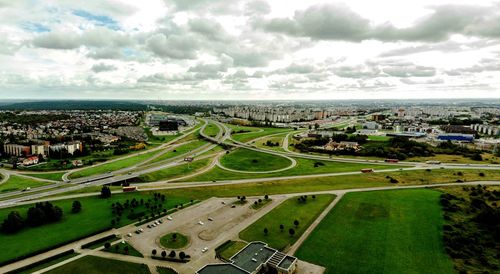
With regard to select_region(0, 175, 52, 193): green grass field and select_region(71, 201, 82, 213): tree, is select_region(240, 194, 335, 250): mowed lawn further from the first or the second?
select_region(0, 175, 52, 193): green grass field

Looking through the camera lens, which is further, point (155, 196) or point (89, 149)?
point (89, 149)

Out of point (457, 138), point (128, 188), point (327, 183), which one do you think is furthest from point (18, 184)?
point (457, 138)

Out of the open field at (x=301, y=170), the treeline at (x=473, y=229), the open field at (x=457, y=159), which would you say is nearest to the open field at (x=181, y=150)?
the open field at (x=301, y=170)

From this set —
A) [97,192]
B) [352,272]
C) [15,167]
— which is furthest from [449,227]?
[15,167]

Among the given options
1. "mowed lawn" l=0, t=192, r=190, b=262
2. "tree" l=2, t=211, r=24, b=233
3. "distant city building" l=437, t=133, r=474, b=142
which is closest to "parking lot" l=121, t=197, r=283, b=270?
"mowed lawn" l=0, t=192, r=190, b=262

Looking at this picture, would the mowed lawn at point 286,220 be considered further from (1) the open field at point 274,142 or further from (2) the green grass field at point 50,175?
(1) the open field at point 274,142

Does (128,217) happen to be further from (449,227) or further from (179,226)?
(449,227)

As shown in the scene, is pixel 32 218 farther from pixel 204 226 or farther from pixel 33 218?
pixel 204 226

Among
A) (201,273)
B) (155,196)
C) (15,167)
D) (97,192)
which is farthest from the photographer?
(15,167)
